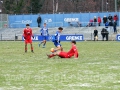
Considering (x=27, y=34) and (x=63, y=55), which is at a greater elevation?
(x=27, y=34)

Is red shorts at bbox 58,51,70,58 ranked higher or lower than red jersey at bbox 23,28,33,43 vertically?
lower

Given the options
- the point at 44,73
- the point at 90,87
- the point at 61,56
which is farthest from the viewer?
the point at 61,56

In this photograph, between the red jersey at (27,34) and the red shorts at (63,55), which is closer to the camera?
the red shorts at (63,55)

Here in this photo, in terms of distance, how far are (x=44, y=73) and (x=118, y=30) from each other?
41.3 metres

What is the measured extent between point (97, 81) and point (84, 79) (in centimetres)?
63

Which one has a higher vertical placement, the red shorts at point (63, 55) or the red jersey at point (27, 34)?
the red jersey at point (27, 34)

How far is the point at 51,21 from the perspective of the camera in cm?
6706

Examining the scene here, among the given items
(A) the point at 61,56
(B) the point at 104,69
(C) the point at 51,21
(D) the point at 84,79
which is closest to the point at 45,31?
(A) the point at 61,56

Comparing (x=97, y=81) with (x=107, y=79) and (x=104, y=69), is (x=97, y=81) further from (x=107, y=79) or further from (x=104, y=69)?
(x=104, y=69)

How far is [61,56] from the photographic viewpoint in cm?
2214

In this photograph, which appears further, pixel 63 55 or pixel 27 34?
pixel 27 34

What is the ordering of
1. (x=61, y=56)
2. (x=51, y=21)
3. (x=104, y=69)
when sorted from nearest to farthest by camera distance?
(x=104, y=69) < (x=61, y=56) < (x=51, y=21)

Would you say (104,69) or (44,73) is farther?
(104,69)

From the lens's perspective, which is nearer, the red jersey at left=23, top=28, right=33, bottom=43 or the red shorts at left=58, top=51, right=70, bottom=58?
the red shorts at left=58, top=51, right=70, bottom=58
